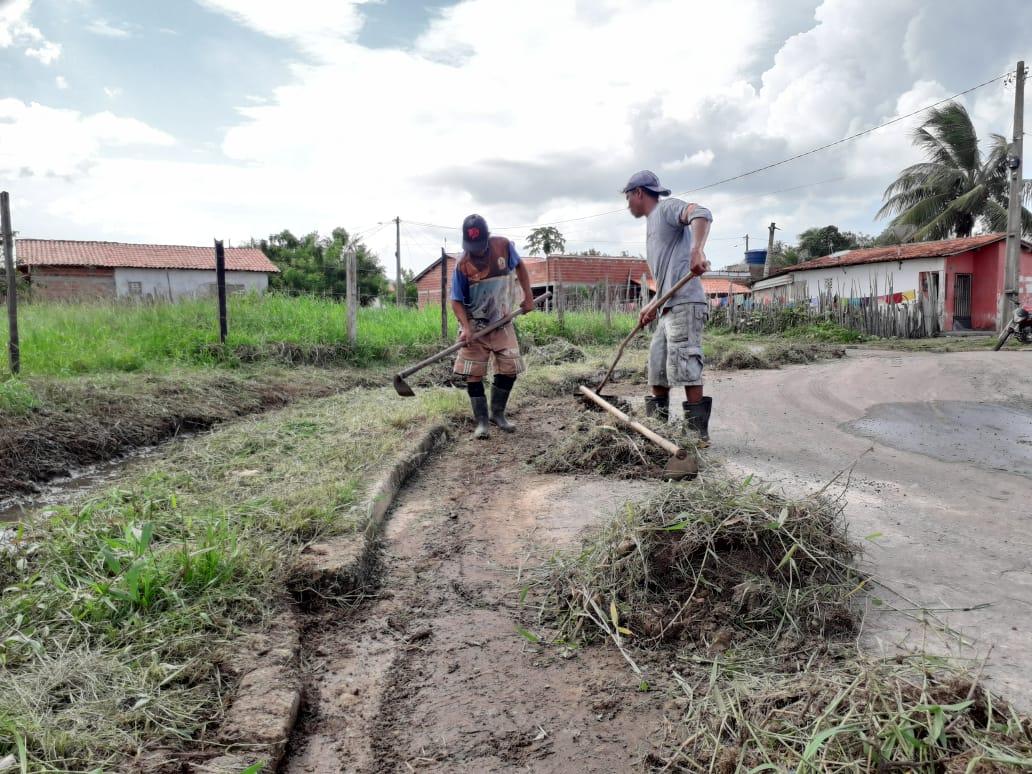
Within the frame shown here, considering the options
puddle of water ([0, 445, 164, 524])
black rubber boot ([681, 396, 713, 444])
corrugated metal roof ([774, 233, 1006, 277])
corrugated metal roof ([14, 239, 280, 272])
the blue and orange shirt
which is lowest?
puddle of water ([0, 445, 164, 524])

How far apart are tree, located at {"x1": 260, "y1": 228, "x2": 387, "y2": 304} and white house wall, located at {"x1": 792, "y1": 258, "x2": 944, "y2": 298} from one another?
19213 mm

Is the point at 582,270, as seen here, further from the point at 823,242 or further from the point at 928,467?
the point at 928,467

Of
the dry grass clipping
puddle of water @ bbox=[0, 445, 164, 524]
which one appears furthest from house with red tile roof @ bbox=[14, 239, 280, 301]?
puddle of water @ bbox=[0, 445, 164, 524]

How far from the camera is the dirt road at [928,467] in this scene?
87.0 inches

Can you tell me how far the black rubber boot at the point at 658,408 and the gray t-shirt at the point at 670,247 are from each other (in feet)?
2.20

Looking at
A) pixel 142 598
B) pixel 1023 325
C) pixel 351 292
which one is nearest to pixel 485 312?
pixel 142 598

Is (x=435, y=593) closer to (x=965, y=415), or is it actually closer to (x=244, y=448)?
(x=244, y=448)

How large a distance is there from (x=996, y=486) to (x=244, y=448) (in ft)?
14.9

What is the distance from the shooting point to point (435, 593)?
8.43 ft

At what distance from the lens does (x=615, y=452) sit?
160 inches

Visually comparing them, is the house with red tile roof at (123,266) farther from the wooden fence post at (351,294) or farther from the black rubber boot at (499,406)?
the black rubber boot at (499,406)

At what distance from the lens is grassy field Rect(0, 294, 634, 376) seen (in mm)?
7680

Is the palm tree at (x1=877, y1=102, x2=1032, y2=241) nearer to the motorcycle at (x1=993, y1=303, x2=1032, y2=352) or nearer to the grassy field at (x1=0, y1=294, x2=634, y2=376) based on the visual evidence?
the motorcycle at (x1=993, y1=303, x2=1032, y2=352)

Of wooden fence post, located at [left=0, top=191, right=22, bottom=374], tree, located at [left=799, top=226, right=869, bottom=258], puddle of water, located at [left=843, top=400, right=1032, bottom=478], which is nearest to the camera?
puddle of water, located at [left=843, top=400, right=1032, bottom=478]
